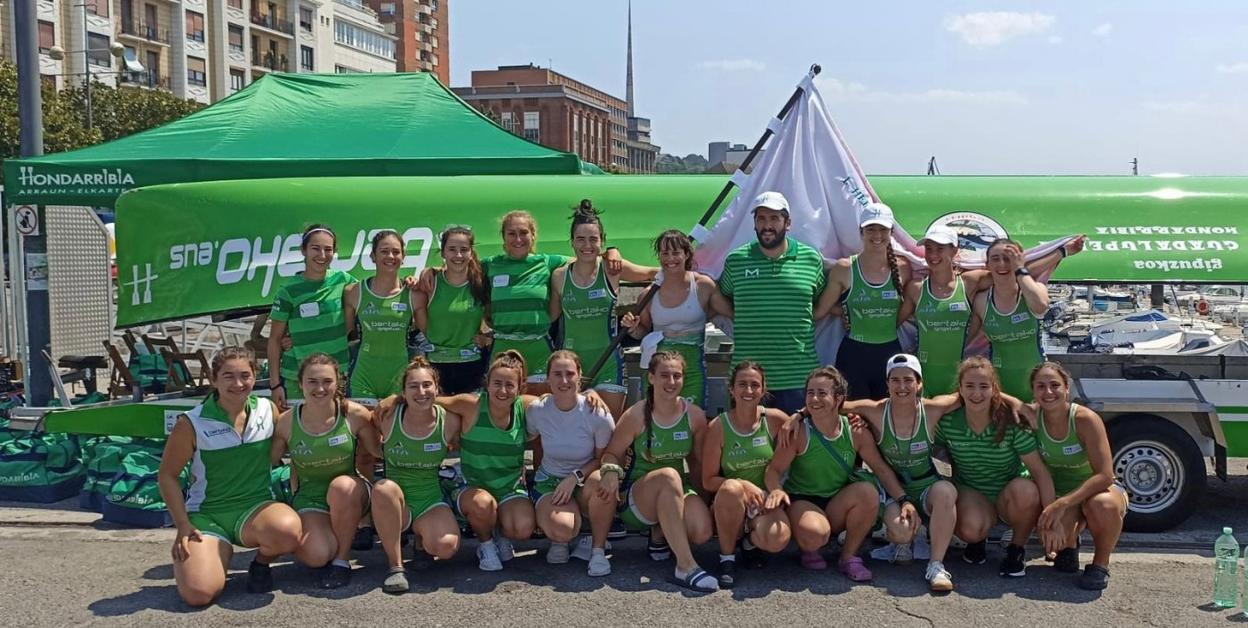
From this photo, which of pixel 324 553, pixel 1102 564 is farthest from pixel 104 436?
pixel 1102 564

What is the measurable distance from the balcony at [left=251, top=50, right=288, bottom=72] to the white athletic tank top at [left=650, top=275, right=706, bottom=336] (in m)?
63.5

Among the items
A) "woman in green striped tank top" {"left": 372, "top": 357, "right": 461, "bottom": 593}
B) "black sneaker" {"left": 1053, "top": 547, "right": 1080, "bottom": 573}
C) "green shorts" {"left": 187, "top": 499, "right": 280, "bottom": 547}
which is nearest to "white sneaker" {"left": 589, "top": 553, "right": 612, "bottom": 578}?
"woman in green striped tank top" {"left": 372, "top": 357, "right": 461, "bottom": 593}

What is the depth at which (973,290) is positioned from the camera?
5.98m

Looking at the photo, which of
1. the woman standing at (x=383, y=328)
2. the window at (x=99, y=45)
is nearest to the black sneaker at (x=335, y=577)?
the woman standing at (x=383, y=328)

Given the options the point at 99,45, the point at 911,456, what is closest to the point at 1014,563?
the point at 911,456

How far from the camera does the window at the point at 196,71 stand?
2277 inches

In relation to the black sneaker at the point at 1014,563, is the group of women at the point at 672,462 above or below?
above

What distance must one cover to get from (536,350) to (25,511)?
146 inches

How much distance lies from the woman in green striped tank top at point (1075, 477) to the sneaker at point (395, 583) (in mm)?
3090

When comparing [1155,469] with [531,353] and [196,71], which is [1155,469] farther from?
[196,71]

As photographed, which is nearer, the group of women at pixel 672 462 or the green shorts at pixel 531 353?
the group of women at pixel 672 462

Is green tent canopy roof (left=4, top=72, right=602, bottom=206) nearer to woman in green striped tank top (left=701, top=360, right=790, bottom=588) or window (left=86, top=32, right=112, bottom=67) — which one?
woman in green striped tank top (left=701, top=360, right=790, bottom=588)

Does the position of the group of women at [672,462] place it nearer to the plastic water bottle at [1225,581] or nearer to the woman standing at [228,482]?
the woman standing at [228,482]

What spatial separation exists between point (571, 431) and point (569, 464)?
180mm
